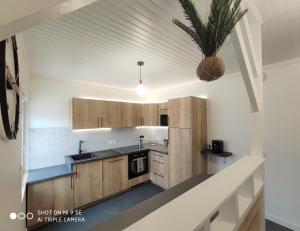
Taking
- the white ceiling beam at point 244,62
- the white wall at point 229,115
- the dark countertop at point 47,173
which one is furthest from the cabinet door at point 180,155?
the dark countertop at point 47,173

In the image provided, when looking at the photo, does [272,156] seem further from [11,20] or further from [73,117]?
[73,117]

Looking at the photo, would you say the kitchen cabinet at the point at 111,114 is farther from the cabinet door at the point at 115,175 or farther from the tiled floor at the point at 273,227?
the tiled floor at the point at 273,227

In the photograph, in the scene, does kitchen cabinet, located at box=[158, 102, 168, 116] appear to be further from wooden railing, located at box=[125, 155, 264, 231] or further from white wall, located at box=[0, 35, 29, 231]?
white wall, located at box=[0, 35, 29, 231]

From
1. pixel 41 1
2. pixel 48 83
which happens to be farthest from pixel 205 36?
pixel 48 83

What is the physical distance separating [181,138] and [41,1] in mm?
3401

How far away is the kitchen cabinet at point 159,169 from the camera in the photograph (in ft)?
13.0

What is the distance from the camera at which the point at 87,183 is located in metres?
3.30

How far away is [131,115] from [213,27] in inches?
145

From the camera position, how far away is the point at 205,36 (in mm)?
1042

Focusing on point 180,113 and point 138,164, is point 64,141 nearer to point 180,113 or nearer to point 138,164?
point 138,164

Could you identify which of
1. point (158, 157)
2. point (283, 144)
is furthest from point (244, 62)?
point (158, 157)

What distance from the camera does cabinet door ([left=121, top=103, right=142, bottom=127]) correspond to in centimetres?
436

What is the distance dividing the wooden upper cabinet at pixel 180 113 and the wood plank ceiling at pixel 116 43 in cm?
62

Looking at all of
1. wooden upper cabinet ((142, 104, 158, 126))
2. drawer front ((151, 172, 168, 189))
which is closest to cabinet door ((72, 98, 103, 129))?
wooden upper cabinet ((142, 104, 158, 126))
